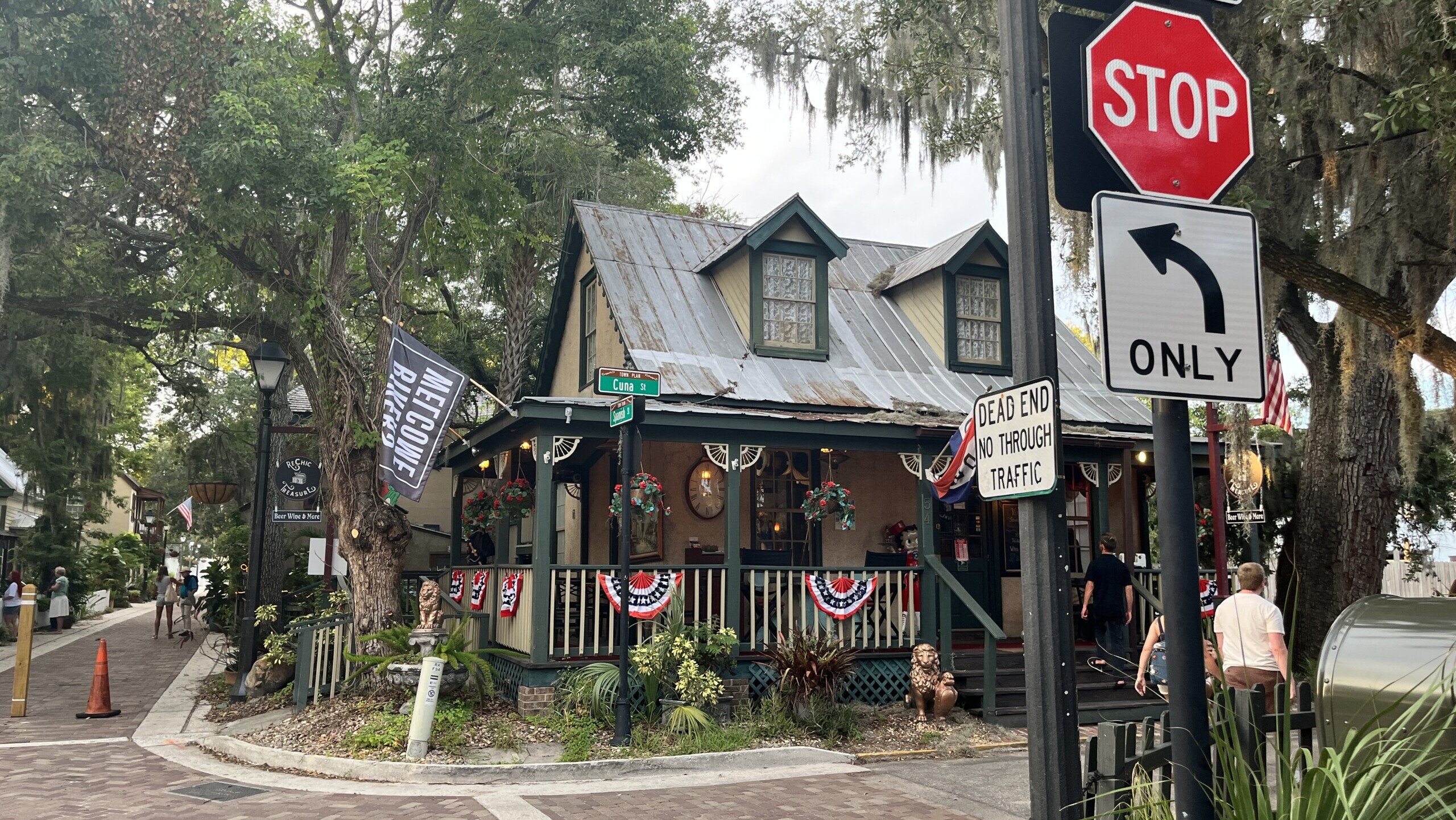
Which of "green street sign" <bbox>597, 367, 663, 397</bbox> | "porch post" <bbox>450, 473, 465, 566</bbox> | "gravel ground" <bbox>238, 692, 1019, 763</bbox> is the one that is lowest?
"gravel ground" <bbox>238, 692, 1019, 763</bbox>

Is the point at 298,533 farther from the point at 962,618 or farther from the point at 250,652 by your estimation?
the point at 962,618

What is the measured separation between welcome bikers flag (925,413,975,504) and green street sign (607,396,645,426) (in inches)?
144

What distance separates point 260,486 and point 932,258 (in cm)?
1021

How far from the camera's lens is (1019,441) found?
4.43 metres

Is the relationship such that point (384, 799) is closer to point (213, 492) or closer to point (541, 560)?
point (541, 560)

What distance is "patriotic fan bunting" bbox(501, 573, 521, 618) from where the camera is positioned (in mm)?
12383

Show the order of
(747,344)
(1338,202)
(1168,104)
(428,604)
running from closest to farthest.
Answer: (1168,104) < (1338,202) < (428,604) < (747,344)

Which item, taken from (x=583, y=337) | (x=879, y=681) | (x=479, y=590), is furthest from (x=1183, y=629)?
(x=583, y=337)

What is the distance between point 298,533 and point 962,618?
14.3 meters

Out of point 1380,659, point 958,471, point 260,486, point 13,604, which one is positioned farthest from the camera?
point 13,604

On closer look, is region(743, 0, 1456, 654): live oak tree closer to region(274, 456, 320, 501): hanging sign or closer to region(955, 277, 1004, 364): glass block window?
region(955, 277, 1004, 364): glass block window

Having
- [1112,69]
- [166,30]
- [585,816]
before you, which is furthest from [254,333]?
[1112,69]

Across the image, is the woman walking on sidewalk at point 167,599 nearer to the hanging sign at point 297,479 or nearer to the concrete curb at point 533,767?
the hanging sign at point 297,479

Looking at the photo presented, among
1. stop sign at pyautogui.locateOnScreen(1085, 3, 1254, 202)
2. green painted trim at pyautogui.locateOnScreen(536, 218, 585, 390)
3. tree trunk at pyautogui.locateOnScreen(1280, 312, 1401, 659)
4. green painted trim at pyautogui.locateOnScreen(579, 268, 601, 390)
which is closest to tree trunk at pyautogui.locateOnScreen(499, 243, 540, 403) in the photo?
green painted trim at pyautogui.locateOnScreen(536, 218, 585, 390)
